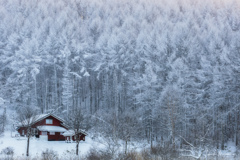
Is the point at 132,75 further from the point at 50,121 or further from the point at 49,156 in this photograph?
the point at 49,156

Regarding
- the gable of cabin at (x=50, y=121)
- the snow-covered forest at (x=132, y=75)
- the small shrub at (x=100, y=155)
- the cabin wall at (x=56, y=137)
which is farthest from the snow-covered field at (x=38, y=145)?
the small shrub at (x=100, y=155)

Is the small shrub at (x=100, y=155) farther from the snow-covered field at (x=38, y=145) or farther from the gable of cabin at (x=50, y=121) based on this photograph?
the gable of cabin at (x=50, y=121)

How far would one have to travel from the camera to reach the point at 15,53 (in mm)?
47812

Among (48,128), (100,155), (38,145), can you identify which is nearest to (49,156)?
(100,155)

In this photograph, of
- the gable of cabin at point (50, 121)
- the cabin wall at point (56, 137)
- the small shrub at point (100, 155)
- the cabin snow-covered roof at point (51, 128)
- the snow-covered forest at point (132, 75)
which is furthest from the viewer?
the gable of cabin at point (50, 121)

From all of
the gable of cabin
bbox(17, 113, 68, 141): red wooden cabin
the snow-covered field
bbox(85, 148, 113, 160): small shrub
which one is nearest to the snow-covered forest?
the gable of cabin

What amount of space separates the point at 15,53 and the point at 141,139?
2332 cm

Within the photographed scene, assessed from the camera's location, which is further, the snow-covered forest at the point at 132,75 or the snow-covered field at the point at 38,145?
the snow-covered forest at the point at 132,75

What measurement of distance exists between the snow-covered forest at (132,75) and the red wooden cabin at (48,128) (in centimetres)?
197

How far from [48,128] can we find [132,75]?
14.5 metres

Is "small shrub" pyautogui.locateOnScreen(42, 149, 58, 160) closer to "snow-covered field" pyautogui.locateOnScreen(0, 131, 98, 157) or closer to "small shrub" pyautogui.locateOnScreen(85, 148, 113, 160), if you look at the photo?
"small shrub" pyautogui.locateOnScreen(85, 148, 113, 160)

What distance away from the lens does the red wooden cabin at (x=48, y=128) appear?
38750mm

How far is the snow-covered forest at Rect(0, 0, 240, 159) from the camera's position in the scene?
35.4m

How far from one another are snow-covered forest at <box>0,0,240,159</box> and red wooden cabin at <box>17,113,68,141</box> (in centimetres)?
197
